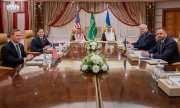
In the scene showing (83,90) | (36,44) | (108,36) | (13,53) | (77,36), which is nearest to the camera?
(83,90)

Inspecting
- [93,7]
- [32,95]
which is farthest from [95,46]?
[93,7]

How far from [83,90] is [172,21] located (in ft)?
22.6

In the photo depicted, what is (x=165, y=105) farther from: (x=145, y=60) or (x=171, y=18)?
(x=171, y=18)

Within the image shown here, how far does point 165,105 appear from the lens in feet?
4.86

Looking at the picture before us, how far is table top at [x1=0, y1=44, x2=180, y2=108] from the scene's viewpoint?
1527mm

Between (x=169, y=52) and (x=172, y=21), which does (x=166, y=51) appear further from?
(x=172, y=21)

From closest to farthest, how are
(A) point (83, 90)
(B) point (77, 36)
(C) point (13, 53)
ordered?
1. (A) point (83, 90)
2. (C) point (13, 53)
3. (B) point (77, 36)

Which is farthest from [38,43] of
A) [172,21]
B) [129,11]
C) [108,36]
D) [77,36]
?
[172,21]

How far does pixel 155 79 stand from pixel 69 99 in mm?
798

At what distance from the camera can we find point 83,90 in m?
1.81

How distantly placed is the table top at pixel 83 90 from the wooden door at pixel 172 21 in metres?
5.82

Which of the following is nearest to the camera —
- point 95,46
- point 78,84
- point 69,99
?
point 69,99

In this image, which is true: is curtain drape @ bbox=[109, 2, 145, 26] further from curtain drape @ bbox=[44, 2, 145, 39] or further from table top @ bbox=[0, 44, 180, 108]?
table top @ bbox=[0, 44, 180, 108]

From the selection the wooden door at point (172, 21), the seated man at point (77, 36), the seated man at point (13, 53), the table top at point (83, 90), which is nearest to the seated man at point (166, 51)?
the table top at point (83, 90)
